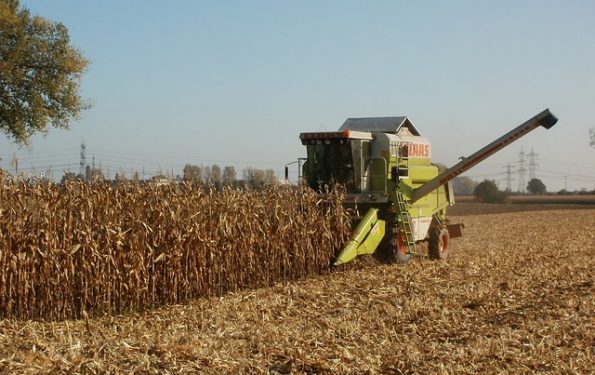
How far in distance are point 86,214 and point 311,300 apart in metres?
3.23

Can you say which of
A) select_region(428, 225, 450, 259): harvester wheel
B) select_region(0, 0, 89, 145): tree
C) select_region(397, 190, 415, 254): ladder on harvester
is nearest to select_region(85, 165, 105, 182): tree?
select_region(397, 190, 415, 254): ladder on harvester

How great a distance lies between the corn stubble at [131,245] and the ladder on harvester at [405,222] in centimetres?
251

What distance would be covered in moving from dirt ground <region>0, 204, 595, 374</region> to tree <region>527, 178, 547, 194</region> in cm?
9092

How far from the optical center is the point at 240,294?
11.0 m

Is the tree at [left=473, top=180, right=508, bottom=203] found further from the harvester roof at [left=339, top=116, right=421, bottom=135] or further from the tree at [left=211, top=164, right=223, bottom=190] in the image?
the tree at [left=211, top=164, right=223, bottom=190]

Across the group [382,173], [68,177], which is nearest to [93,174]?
[68,177]

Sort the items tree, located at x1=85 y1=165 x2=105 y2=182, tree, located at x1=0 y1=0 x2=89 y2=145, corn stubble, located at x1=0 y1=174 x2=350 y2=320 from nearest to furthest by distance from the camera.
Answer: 1. corn stubble, located at x1=0 y1=174 x2=350 y2=320
2. tree, located at x1=85 y1=165 x2=105 y2=182
3. tree, located at x1=0 y1=0 x2=89 y2=145

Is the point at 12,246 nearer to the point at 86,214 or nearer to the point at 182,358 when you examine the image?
the point at 86,214

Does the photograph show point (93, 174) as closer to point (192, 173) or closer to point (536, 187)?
point (192, 173)

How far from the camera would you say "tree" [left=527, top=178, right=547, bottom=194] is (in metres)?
100

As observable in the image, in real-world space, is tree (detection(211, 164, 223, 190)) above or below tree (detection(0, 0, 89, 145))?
below

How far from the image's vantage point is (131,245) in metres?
9.87

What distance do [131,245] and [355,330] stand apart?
3321 millimetres

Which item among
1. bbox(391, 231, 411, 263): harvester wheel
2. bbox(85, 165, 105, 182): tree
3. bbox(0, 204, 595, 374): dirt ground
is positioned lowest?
bbox(0, 204, 595, 374): dirt ground
